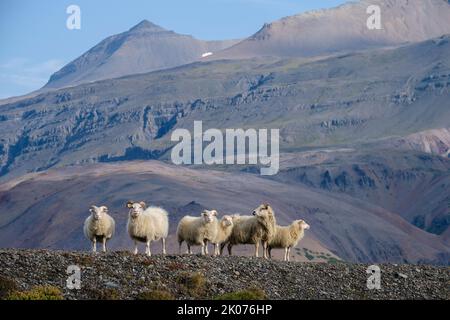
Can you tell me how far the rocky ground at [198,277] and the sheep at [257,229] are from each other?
5.15 metres

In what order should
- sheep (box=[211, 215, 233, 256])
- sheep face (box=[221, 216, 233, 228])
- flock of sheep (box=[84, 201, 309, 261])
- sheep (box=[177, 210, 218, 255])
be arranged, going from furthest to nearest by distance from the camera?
sheep face (box=[221, 216, 233, 228])
sheep (box=[211, 215, 233, 256])
sheep (box=[177, 210, 218, 255])
flock of sheep (box=[84, 201, 309, 261])

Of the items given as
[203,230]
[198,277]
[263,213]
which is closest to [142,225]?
[203,230]

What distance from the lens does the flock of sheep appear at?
138 ft

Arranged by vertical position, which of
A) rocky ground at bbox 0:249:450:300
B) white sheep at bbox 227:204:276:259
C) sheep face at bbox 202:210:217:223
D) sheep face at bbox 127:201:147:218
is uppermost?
sheep face at bbox 127:201:147:218

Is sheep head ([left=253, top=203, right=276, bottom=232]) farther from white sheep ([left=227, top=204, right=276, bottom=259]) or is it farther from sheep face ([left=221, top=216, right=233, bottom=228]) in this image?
sheep face ([left=221, top=216, right=233, bottom=228])

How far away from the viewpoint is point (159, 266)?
3619 cm

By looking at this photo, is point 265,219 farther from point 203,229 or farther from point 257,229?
point 203,229

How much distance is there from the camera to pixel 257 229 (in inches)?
1732

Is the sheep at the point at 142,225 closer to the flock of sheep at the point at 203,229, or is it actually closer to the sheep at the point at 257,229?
the flock of sheep at the point at 203,229

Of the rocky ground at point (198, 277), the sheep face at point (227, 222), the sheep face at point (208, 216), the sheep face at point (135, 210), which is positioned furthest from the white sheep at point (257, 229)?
the rocky ground at point (198, 277)

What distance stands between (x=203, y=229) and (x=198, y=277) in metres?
8.70

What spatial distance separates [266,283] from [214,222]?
8.09 metres

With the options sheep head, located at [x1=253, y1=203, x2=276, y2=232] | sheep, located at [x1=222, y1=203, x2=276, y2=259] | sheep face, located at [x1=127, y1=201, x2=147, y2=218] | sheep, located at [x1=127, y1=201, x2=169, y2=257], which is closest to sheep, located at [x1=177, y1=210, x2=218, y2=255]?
sheep, located at [x1=222, y1=203, x2=276, y2=259]
